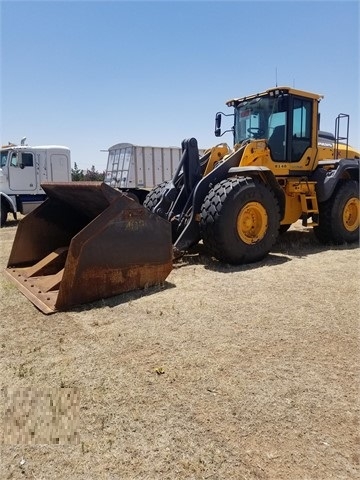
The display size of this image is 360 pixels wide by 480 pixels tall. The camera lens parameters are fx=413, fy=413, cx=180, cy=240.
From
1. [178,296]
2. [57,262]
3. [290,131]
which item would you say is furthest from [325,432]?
[290,131]

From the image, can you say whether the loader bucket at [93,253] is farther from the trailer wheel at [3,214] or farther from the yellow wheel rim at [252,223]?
the trailer wheel at [3,214]

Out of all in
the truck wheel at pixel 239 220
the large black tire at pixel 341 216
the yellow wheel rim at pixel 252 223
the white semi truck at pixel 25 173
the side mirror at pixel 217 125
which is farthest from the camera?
the white semi truck at pixel 25 173

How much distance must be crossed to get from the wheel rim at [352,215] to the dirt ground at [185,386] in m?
3.43

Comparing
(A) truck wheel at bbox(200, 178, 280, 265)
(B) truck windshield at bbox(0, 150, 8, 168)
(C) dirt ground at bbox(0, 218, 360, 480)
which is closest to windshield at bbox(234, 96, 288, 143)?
(A) truck wheel at bbox(200, 178, 280, 265)

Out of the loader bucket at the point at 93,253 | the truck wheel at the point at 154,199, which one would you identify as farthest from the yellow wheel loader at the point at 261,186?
the loader bucket at the point at 93,253

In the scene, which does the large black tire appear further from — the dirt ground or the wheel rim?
the dirt ground

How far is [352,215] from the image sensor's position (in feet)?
25.6

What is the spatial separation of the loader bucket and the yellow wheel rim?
5.10ft

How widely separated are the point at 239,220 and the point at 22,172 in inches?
372

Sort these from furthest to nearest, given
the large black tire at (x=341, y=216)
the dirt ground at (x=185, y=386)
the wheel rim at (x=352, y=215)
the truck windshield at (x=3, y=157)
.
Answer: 1. the truck windshield at (x=3, y=157)
2. the wheel rim at (x=352, y=215)
3. the large black tire at (x=341, y=216)
4. the dirt ground at (x=185, y=386)

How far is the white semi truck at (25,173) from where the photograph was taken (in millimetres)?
12930

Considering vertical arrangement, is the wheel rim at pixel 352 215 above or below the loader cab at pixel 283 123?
below

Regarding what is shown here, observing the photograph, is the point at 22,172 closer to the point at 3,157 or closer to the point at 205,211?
the point at 3,157

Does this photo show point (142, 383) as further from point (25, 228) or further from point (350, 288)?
point (25, 228)
